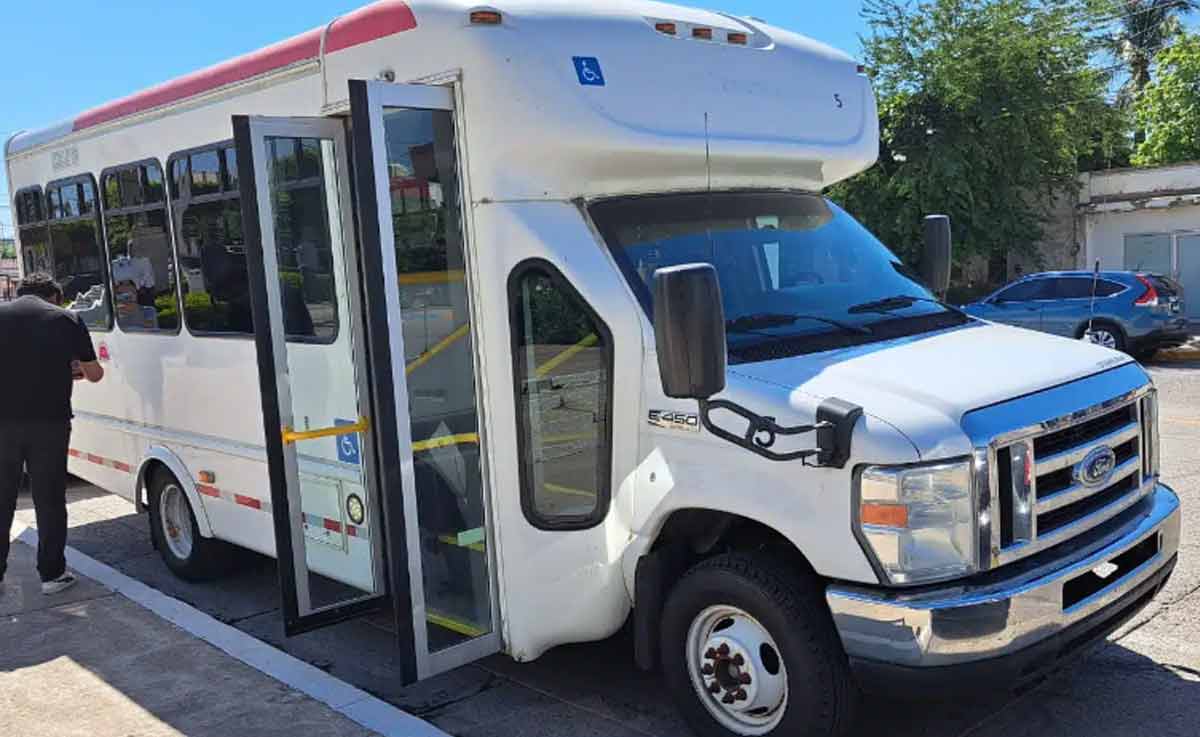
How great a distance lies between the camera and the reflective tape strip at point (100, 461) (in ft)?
22.9

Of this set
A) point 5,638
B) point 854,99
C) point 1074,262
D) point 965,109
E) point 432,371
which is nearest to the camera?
point 432,371

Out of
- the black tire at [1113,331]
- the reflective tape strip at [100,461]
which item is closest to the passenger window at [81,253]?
the reflective tape strip at [100,461]

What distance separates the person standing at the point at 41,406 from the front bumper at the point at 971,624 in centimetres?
477

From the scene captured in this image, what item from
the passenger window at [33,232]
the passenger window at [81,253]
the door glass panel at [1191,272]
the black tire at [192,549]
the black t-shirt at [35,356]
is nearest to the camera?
the black t-shirt at [35,356]

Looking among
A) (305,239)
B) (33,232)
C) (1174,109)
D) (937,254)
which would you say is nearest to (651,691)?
(305,239)

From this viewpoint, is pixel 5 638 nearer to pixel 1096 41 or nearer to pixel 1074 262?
pixel 1074 262

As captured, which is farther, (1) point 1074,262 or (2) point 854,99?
(1) point 1074,262

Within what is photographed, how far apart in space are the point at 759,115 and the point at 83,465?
5.61 meters

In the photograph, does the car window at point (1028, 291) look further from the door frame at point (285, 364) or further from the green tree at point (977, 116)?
the door frame at point (285, 364)

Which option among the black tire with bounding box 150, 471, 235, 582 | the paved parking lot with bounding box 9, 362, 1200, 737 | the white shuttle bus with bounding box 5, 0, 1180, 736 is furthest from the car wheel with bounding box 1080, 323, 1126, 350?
the black tire with bounding box 150, 471, 235, 582

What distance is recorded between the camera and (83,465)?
25.0ft

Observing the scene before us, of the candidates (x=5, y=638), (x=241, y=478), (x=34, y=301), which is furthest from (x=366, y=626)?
(x=34, y=301)

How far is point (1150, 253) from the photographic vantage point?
73.7 ft

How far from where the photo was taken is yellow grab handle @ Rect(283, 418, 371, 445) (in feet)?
14.4
